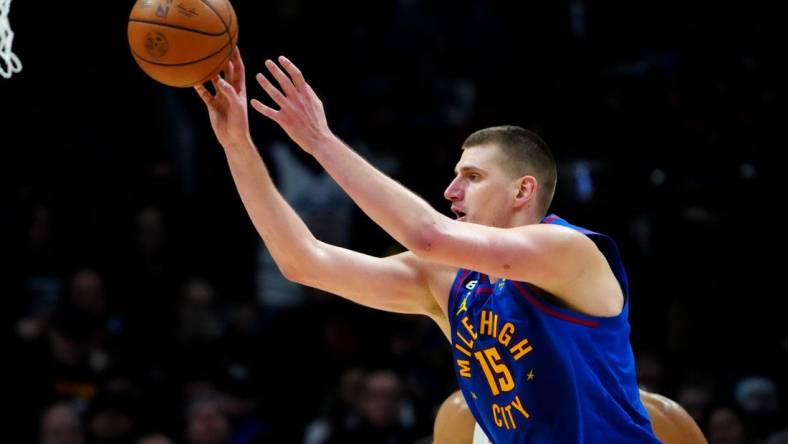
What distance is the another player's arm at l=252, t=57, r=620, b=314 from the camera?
366cm

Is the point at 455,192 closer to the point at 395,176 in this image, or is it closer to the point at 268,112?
the point at 268,112

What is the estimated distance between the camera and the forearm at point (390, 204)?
3656mm

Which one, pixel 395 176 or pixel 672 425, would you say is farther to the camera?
pixel 395 176

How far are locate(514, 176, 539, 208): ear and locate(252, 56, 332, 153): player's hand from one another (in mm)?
793

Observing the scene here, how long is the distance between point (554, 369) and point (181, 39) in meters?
1.80

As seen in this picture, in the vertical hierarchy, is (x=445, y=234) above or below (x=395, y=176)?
above

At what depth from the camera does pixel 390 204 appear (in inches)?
145

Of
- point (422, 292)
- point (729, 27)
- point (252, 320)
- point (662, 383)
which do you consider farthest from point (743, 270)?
point (422, 292)

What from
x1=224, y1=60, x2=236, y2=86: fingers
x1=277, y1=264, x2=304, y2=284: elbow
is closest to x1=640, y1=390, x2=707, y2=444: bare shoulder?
x1=277, y1=264, x2=304, y2=284: elbow

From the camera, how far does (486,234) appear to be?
12.1 ft

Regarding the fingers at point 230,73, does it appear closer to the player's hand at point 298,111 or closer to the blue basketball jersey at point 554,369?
the player's hand at point 298,111

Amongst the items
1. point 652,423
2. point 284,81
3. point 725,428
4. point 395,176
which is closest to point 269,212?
point 284,81

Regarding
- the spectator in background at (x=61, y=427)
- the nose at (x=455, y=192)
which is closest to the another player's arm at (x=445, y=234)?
the nose at (x=455, y=192)

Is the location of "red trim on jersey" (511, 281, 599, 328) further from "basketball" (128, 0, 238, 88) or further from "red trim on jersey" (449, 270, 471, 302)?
"basketball" (128, 0, 238, 88)
